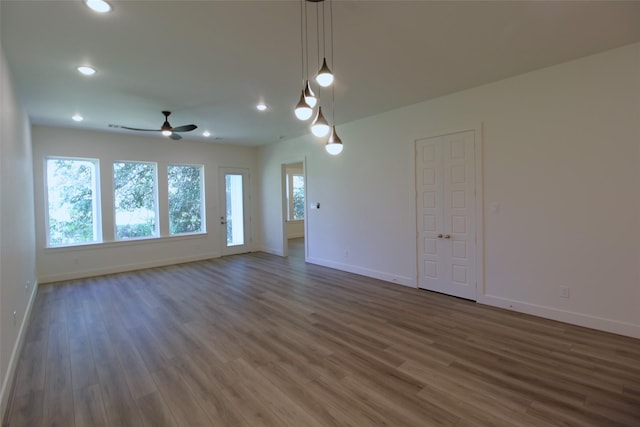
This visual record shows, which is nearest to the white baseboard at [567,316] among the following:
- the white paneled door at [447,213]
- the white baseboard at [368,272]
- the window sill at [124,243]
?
the white paneled door at [447,213]

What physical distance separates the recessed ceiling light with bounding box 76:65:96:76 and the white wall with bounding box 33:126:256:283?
3369 millimetres

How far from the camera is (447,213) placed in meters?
4.53

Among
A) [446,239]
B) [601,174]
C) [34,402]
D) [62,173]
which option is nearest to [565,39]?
[601,174]

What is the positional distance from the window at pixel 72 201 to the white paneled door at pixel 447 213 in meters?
6.37

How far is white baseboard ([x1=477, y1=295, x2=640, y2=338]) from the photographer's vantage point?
3176mm

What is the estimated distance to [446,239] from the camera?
15.0 feet

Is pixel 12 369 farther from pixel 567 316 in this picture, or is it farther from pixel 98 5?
A: pixel 567 316

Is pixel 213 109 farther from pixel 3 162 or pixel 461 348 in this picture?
pixel 461 348

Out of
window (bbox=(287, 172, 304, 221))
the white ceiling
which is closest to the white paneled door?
the white ceiling

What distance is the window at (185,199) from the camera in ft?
24.2

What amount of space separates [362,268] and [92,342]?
4.13 m

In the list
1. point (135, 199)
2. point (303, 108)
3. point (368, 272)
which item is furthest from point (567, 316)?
point (135, 199)

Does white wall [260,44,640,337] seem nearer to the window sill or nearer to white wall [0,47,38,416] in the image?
white wall [0,47,38,416]

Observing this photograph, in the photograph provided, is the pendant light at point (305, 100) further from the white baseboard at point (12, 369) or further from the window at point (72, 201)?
the window at point (72, 201)
